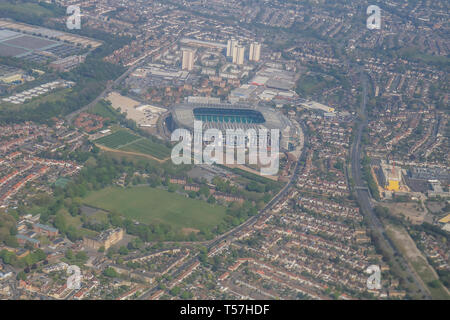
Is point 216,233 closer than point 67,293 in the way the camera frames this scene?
No

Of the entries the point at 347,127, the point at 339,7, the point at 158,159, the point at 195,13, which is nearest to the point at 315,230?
the point at 158,159

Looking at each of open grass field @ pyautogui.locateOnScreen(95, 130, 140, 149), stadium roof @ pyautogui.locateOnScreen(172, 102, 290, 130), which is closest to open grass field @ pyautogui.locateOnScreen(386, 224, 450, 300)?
stadium roof @ pyautogui.locateOnScreen(172, 102, 290, 130)

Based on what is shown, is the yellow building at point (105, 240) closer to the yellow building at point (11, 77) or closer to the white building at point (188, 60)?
the yellow building at point (11, 77)

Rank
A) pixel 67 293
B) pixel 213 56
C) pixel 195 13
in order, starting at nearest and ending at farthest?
pixel 67 293, pixel 213 56, pixel 195 13

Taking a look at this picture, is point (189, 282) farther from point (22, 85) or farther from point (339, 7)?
point (339, 7)

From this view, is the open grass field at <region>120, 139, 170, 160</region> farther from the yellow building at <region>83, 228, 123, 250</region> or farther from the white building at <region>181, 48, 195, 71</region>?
the white building at <region>181, 48, 195, 71</region>

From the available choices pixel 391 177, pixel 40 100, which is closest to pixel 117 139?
pixel 40 100
